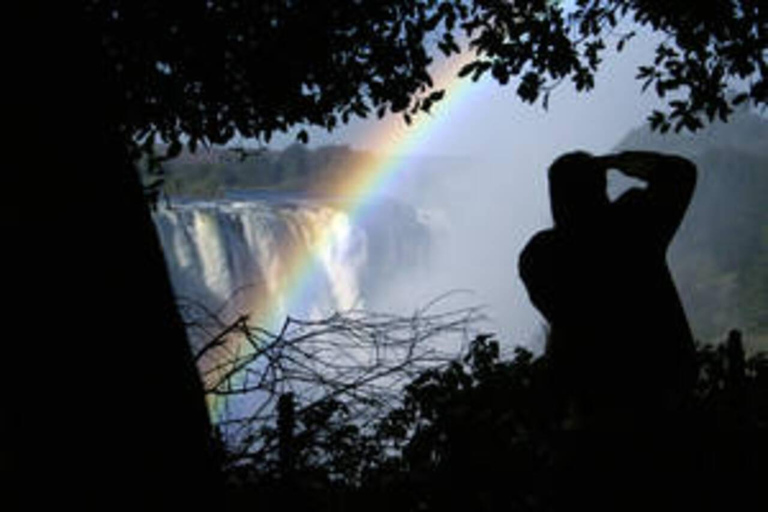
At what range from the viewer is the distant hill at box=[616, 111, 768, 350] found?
99000mm

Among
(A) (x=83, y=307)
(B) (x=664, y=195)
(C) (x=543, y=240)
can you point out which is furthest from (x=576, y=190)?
(A) (x=83, y=307)

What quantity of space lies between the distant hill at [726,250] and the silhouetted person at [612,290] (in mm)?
92365

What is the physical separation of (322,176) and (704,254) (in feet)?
198

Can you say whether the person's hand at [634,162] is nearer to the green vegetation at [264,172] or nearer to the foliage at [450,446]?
the foliage at [450,446]

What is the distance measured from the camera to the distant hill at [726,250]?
9900 cm

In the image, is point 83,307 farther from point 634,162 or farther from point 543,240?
point 634,162

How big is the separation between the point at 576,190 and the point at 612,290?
360 mm

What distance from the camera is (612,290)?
257 centimetres

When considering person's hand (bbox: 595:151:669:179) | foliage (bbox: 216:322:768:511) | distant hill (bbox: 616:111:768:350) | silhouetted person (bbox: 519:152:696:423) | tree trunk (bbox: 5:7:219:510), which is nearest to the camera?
tree trunk (bbox: 5:7:219:510)

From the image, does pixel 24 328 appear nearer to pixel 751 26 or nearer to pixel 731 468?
pixel 731 468

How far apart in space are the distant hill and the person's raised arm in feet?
303

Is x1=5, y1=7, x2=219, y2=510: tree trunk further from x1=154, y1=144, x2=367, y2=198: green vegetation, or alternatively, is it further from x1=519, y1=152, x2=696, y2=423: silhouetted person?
Answer: x1=154, y1=144, x2=367, y2=198: green vegetation

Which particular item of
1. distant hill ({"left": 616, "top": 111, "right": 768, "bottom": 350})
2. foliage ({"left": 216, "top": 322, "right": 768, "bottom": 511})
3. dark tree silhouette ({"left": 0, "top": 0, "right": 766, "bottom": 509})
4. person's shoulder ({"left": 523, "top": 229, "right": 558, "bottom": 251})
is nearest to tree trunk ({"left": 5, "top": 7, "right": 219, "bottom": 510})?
dark tree silhouette ({"left": 0, "top": 0, "right": 766, "bottom": 509})

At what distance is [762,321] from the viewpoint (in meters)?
93.8
